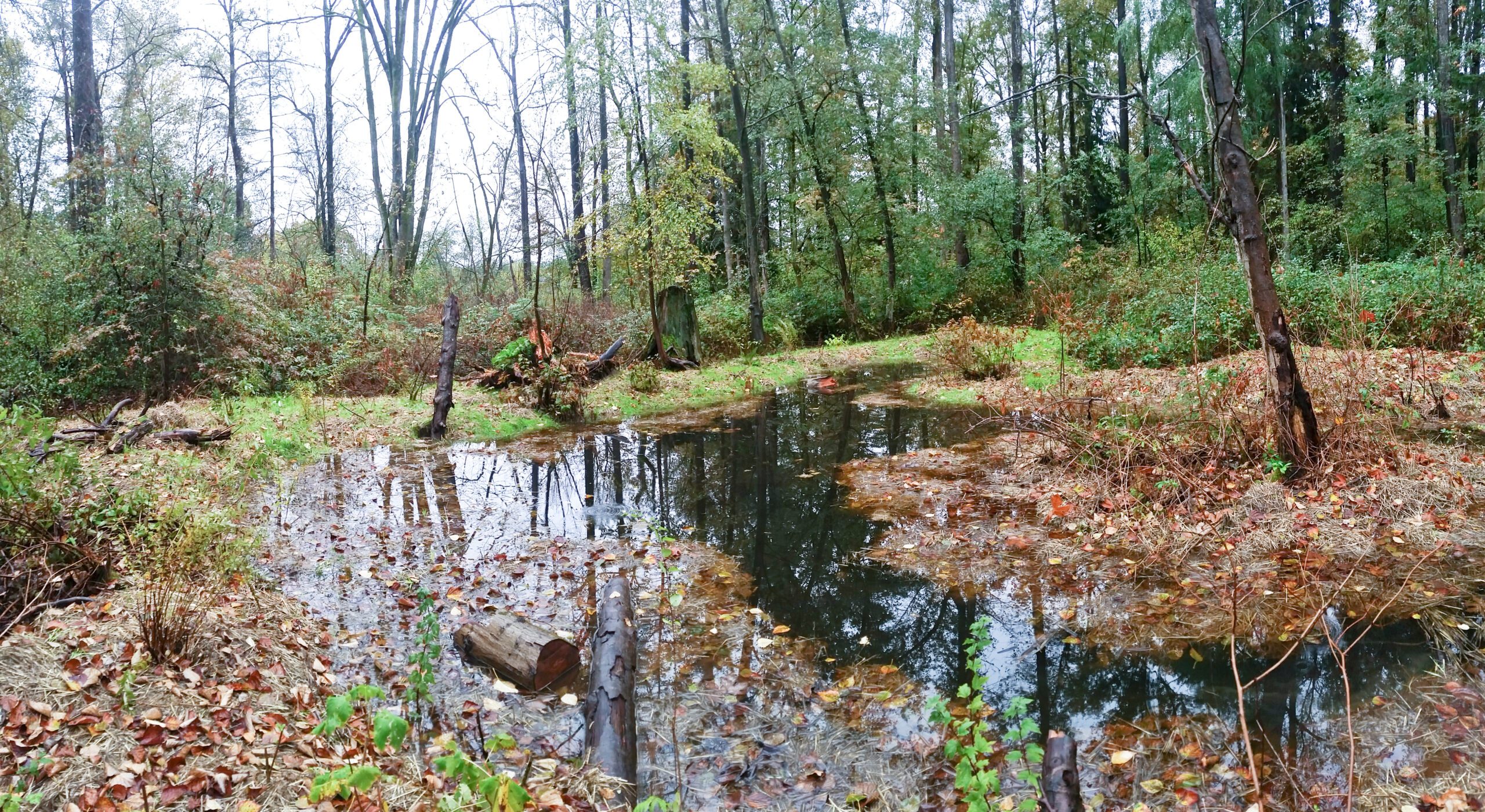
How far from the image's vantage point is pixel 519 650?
4.26 meters

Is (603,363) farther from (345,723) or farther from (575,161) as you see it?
(575,161)

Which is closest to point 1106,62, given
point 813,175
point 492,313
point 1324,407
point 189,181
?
point 813,175

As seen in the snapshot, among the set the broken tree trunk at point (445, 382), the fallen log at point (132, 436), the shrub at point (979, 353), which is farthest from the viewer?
the shrub at point (979, 353)

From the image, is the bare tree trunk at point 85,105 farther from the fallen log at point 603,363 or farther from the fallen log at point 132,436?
the fallen log at point 603,363

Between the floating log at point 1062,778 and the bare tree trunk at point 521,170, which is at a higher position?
the bare tree trunk at point 521,170

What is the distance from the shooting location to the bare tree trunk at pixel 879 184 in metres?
A: 21.6

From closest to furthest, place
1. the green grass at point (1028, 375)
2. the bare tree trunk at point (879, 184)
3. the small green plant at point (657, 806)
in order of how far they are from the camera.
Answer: the small green plant at point (657, 806), the green grass at point (1028, 375), the bare tree trunk at point (879, 184)

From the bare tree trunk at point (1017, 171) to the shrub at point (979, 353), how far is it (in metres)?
8.85

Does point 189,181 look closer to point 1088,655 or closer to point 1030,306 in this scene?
point 1088,655

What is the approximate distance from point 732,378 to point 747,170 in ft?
18.4

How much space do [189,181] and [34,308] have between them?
280cm

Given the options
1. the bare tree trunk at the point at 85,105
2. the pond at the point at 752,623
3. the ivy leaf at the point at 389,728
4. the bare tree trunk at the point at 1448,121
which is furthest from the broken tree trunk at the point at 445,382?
the bare tree trunk at the point at 1448,121

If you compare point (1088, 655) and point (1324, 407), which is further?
point (1324, 407)

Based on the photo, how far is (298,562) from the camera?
19.9 feet
